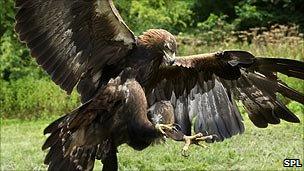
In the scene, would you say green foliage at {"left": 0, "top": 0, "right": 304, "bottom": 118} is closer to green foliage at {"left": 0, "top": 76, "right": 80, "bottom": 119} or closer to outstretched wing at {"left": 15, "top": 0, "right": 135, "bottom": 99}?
green foliage at {"left": 0, "top": 76, "right": 80, "bottom": 119}

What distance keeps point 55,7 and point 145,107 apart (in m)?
0.89

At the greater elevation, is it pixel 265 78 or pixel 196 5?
pixel 265 78

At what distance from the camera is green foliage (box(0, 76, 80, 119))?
44.3 ft

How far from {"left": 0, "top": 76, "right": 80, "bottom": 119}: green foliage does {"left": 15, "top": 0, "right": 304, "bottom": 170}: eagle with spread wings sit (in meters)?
8.55

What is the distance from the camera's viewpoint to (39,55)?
4461 mm

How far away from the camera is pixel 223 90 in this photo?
5.21 meters

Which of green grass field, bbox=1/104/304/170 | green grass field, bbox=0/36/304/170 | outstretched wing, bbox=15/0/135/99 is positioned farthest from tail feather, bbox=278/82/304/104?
green grass field, bbox=0/36/304/170

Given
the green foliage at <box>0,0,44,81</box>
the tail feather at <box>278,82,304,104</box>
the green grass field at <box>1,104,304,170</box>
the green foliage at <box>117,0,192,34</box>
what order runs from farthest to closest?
the green foliage at <box>117,0,192,34</box> < the green foliage at <box>0,0,44,81</box> < the green grass field at <box>1,104,304,170</box> < the tail feather at <box>278,82,304,104</box>

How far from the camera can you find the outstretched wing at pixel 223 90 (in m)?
4.79

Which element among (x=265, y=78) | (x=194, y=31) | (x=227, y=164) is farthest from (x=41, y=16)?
(x=194, y=31)

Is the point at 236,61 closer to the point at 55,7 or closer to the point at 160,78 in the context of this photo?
the point at 160,78

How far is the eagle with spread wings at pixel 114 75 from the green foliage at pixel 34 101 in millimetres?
8548

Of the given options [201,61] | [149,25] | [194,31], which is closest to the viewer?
[201,61]

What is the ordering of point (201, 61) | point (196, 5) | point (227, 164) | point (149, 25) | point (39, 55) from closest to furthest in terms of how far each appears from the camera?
point (39, 55)
point (201, 61)
point (227, 164)
point (149, 25)
point (196, 5)
